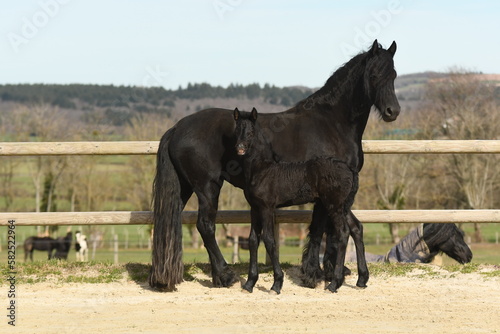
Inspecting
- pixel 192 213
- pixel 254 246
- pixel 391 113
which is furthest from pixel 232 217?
pixel 391 113

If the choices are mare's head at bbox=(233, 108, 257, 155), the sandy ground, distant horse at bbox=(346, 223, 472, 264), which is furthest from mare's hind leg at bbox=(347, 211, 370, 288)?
distant horse at bbox=(346, 223, 472, 264)

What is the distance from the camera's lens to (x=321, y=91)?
759 centimetres

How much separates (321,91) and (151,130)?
1546 inches

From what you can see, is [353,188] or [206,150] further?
[206,150]

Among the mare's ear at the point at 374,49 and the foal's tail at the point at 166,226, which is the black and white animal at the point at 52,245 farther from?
the mare's ear at the point at 374,49

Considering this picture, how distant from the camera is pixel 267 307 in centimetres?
633

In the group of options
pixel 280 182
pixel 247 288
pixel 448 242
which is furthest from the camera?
pixel 448 242

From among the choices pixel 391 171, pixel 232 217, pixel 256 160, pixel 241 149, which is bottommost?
pixel 391 171

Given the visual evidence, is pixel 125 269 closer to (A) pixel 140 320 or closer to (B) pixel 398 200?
(A) pixel 140 320

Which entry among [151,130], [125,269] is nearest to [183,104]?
[151,130]

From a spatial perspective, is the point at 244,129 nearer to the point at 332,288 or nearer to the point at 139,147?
the point at 139,147

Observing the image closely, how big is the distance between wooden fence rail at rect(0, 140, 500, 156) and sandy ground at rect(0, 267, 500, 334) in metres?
1.38

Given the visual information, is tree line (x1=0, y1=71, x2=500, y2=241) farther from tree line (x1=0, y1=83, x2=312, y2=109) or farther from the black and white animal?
tree line (x1=0, y1=83, x2=312, y2=109)

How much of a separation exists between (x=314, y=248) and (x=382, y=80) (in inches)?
72.1
